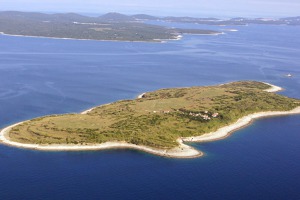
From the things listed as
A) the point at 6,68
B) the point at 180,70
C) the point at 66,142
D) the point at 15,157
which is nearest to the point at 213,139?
the point at 66,142

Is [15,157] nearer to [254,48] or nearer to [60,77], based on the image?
[60,77]

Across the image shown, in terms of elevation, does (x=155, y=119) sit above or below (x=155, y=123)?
above

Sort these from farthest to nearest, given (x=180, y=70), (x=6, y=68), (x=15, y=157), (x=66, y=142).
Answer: (x=180, y=70), (x=6, y=68), (x=66, y=142), (x=15, y=157)

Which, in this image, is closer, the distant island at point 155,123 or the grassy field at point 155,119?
the distant island at point 155,123

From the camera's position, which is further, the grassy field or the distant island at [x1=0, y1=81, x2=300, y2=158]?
the grassy field

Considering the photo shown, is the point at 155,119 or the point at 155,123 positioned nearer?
the point at 155,123
